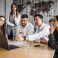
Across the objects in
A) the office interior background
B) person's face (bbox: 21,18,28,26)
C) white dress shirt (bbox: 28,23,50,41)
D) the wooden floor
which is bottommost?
the wooden floor

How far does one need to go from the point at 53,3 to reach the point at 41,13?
0.41 feet

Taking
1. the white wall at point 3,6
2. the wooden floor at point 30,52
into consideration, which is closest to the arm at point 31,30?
the wooden floor at point 30,52

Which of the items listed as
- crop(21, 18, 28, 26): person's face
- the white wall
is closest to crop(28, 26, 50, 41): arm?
crop(21, 18, 28, 26): person's face

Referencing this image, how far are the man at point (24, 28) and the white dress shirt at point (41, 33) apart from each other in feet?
0.13

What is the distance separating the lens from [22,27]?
1.92 meters

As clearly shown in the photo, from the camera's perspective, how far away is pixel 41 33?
6.13 feet

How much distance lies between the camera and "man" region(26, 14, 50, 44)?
1.85 meters

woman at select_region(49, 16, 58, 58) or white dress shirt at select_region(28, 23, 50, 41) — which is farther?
white dress shirt at select_region(28, 23, 50, 41)

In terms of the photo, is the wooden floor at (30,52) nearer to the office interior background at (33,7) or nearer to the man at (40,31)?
the man at (40,31)

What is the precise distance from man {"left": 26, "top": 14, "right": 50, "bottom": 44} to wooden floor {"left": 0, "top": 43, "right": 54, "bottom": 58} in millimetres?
52

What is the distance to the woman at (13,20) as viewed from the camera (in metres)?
1.90

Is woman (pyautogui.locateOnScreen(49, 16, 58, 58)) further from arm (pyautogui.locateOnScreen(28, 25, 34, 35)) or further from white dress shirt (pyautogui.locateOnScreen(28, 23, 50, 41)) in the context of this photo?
arm (pyautogui.locateOnScreen(28, 25, 34, 35))

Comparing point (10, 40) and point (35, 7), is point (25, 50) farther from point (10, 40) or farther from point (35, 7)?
point (35, 7)

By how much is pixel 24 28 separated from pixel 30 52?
0.87 feet
